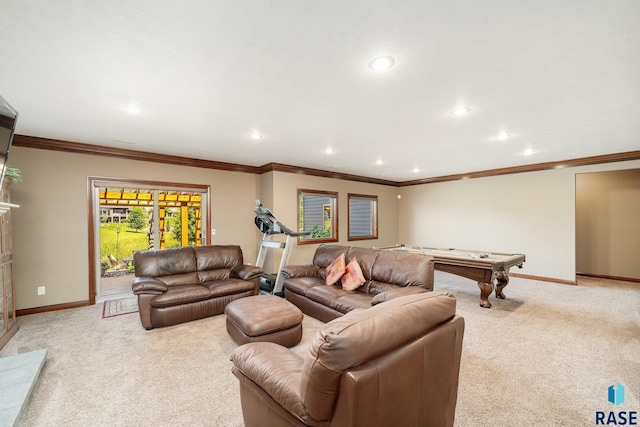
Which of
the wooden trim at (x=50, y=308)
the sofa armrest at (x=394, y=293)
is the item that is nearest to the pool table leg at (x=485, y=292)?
the sofa armrest at (x=394, y=293)

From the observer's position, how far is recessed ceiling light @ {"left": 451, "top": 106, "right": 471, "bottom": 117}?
292 centimetres

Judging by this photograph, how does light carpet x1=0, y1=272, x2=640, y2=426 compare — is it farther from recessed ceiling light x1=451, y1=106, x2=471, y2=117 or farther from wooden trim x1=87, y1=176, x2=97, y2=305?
recessed ceiling light x1=451, y1=106, x2=471, y2=117

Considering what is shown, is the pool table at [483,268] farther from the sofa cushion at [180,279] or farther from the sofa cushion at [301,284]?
the sofa cushion at [180,279]

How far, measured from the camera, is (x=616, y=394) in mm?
2129

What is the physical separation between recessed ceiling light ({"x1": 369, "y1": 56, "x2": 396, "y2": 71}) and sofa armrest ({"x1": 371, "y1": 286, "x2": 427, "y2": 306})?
216 cm

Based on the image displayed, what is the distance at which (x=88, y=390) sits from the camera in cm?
224

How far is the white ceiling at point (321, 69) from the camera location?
5.13 feet

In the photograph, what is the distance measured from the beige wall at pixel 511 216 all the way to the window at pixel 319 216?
2841 millimetres

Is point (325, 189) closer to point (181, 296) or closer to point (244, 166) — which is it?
point (244, 166)

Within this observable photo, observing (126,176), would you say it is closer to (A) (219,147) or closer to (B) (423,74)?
(A) (219,147)

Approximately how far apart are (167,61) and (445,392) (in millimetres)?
2876

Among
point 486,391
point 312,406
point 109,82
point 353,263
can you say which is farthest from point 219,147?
point 486,391

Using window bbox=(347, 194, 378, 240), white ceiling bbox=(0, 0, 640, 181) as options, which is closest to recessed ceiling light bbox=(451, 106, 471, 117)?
white ceiling bbox=(0, 0, 640, 181)

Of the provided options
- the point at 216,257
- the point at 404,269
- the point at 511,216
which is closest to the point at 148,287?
the point at 216,257
